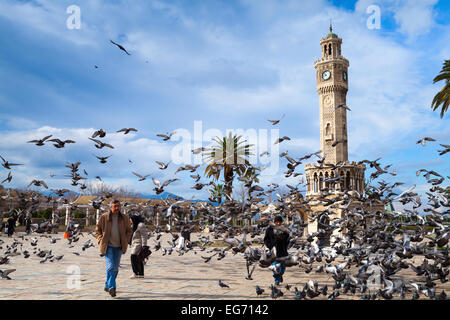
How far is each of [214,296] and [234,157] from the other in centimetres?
2581

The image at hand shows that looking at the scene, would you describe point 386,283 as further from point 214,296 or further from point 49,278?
point 49,278

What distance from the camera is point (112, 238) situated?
7488 millimetres

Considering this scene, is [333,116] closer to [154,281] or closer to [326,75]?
[326,75]

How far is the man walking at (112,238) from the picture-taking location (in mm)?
7398

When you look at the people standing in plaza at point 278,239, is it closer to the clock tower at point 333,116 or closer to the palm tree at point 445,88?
the palm tree at point 445,88

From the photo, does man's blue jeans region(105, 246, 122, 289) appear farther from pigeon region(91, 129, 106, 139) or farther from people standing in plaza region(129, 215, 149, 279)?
pigeon region(91, 129, 106, 139)

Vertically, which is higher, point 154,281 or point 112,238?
point 112,238

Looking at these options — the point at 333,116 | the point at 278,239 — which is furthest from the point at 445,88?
the point at 333,116

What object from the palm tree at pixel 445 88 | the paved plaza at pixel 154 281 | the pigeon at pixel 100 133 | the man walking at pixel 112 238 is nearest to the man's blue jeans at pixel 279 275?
the paved plaza at pixel 154 281

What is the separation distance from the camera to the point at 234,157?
33.3 meters
